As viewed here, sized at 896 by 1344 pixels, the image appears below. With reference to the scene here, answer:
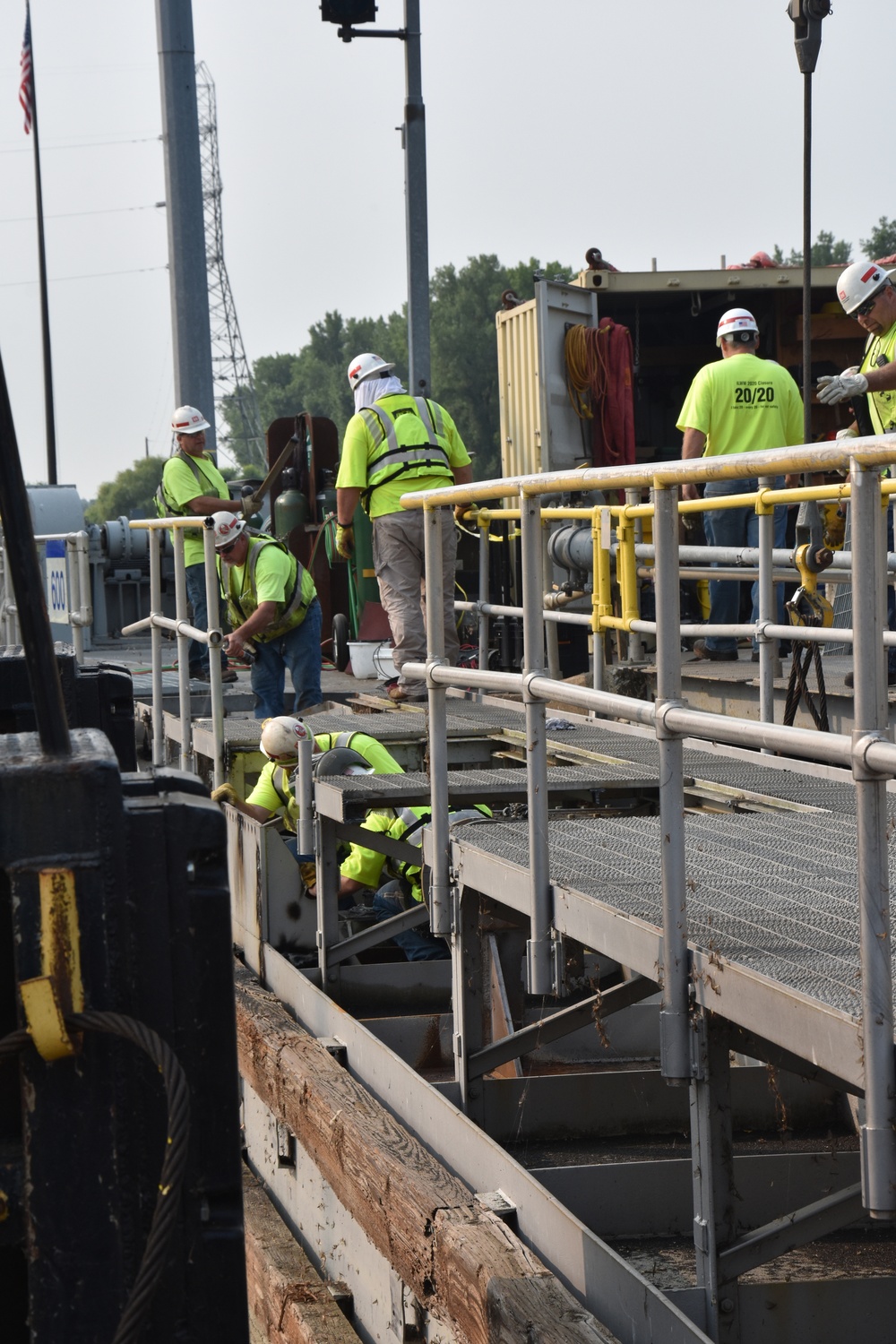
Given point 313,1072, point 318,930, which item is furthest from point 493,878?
point 318,930

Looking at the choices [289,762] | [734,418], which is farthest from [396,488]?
[289,762]

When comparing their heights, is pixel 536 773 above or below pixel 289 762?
above

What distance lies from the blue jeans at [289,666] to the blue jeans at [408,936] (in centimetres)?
232

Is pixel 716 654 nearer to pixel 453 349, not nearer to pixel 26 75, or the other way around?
pixel 26 75

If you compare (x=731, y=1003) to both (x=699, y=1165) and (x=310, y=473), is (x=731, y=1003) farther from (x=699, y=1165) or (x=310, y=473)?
(x=310, y=473)

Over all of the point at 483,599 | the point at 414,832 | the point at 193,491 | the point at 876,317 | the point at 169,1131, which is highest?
the point at 876,317

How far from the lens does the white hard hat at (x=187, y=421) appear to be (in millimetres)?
11062

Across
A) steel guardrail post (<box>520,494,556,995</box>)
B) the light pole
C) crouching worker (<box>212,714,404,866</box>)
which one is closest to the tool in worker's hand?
the light pole

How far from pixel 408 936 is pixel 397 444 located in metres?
2.98

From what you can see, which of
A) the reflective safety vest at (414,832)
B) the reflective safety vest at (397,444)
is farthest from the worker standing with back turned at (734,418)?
the reflective safety vest at (414,832)

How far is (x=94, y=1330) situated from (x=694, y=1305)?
5.64 ft

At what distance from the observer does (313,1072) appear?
487cm

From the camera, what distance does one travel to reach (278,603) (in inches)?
341

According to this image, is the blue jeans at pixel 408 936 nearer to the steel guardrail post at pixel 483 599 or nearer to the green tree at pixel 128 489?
the steel guardrail post at pixel 483 599
